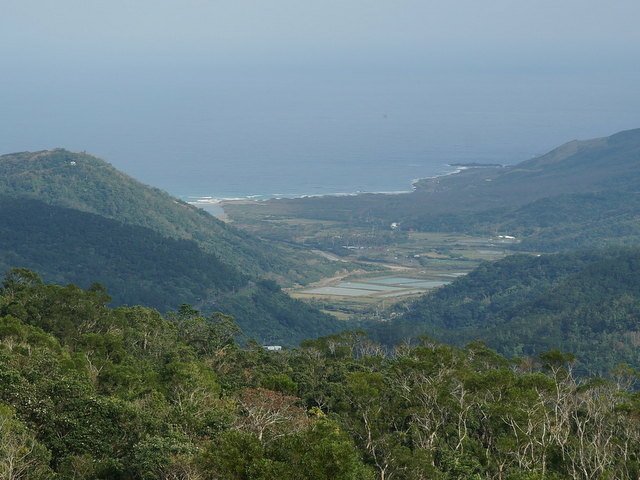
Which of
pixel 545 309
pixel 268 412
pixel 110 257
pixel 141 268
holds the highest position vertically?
pixel 110 257

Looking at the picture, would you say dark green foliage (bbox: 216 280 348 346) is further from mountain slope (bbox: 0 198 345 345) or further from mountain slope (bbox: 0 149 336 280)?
mountain slope (bbox: 0 149 336 280)

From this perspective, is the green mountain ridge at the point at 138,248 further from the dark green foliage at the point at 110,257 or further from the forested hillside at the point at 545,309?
the forested hillside at the point at 545,309

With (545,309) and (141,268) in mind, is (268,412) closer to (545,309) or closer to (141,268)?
(545,309)

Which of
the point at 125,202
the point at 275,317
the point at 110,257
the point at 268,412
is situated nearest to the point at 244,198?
the point at 125,202

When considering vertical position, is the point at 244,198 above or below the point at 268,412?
above

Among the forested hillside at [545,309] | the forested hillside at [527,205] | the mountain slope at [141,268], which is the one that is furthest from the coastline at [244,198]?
the forested hillside at [545,309]

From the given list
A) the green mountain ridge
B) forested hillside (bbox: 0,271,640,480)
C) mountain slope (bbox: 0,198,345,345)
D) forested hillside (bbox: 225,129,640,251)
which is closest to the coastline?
forested hillside (bbox: 225,129,640,251)
